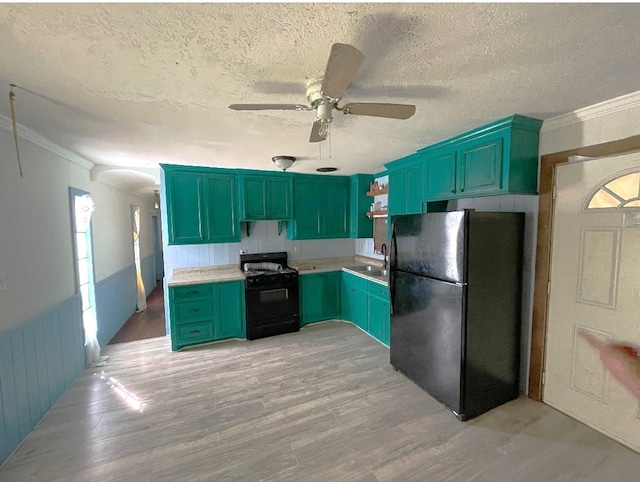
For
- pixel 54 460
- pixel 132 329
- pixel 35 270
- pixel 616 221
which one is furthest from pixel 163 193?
pixel 616 221

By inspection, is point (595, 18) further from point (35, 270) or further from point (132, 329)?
point (132, 329)

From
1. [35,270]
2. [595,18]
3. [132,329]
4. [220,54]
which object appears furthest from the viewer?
[132,329]

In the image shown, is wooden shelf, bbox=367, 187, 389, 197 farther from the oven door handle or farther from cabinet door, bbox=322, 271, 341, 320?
the oven door handle

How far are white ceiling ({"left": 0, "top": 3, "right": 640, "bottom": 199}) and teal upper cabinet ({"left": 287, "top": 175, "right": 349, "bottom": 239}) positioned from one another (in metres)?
1.97

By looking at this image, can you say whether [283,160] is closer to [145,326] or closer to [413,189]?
[413,189]

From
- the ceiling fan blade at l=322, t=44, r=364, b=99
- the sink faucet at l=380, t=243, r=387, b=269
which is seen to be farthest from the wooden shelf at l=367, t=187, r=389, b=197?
the ceiling fan blade at l=322, t=44, r=364, b=99

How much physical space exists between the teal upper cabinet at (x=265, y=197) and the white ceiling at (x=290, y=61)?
1.61 m

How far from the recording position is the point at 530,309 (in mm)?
2357

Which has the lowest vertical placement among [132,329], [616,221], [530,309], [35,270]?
[132,329]

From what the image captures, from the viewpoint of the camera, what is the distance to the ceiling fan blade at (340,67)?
0.95 meters

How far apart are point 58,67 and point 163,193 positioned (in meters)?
2.39

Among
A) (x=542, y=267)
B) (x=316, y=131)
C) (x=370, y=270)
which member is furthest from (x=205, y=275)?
(x=542, y=267)

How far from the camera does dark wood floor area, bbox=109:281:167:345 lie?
3.90m

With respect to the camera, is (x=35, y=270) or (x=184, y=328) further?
(x=184, y=328)
